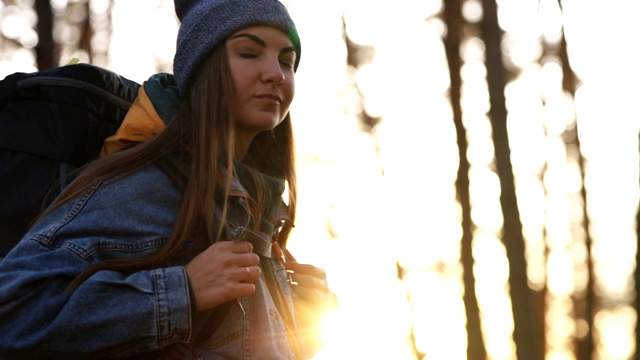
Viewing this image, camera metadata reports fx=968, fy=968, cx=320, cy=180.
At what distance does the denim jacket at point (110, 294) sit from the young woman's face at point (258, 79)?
0.36m

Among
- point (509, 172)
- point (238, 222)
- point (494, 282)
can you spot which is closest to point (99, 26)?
point (509, 172)

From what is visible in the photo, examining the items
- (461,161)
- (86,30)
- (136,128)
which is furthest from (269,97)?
(461,161)

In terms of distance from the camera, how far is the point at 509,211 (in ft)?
26.2

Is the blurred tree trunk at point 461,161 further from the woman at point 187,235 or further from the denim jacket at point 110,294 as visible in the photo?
the denim jacket at point 110,294

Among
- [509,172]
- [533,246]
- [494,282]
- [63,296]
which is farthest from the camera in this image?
[533,246]

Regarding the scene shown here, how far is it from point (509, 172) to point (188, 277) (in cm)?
569

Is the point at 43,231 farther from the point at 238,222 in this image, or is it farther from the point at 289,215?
the point at 289,215

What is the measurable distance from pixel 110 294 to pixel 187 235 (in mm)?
285

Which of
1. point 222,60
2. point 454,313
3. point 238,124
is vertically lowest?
point 454,313

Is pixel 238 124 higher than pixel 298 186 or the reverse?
higher

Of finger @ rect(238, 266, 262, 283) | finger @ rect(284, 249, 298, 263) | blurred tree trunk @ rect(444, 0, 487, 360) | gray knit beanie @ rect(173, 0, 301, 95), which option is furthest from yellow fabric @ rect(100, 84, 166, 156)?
blurred tree trunk @ rect(444, 0, 487, 360)

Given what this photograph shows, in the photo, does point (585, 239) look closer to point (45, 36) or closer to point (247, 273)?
point (45, 36)

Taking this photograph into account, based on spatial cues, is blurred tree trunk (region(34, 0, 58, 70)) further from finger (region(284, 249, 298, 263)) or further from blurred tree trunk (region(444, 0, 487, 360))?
finger (region(284, 249, 298, 263))

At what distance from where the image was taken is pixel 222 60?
2.91 m
